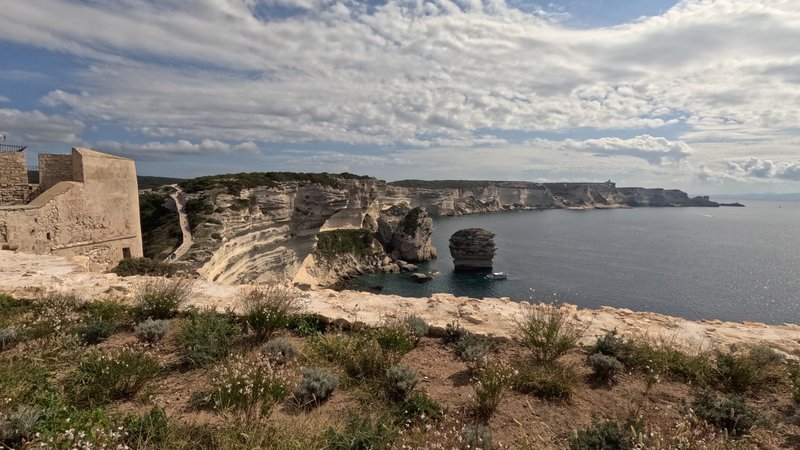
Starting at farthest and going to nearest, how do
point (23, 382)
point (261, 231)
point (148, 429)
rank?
point (261, 231) < point (23, 382) < point (148, 429)

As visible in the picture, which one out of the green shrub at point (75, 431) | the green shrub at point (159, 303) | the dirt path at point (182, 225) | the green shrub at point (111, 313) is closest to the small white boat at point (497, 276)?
the dirt path at point (182, 225)

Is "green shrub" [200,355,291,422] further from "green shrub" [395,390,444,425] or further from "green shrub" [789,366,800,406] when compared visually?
"green shrub" [789,366,800,406]

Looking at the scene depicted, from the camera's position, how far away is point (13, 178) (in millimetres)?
13953

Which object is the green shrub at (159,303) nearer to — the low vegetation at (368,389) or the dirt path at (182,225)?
the low vegetation at (368,389)

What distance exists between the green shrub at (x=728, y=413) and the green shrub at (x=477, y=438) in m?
2.64

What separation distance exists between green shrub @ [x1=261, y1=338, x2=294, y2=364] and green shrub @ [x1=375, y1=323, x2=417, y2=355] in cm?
128

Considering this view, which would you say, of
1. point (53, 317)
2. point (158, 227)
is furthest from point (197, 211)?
point (53, 317)

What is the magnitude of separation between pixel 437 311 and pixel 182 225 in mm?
30843

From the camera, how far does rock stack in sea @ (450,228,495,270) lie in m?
61.9

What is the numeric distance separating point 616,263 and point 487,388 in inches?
2685

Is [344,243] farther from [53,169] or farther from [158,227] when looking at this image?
[53,169]

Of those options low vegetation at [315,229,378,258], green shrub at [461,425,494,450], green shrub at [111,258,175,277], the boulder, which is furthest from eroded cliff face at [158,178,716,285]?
green shrub at [461,425,494,450]

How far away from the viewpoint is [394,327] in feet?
19.9

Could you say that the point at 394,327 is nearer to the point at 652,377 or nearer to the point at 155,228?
the point at 652,377
